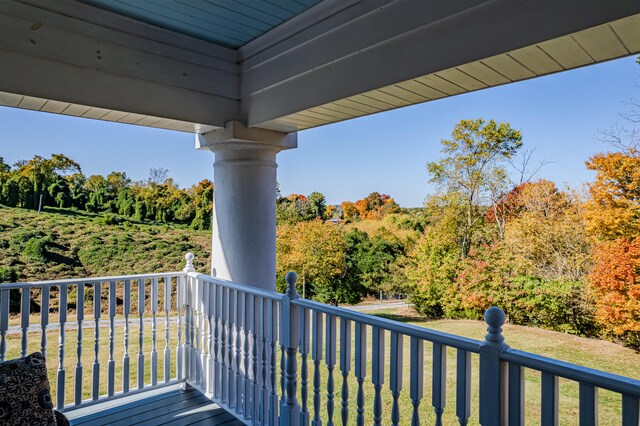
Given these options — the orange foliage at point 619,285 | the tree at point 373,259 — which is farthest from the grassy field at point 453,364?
the tree at point 373,259

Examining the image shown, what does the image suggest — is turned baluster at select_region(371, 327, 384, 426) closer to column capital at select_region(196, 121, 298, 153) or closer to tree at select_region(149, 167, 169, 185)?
column capital at select_region(196, 121, 298, 153)

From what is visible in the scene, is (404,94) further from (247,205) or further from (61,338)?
(61,338)

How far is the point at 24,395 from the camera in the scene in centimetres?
154

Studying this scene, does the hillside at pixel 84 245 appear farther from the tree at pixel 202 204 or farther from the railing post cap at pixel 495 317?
the railing post cap at pixel 495 317

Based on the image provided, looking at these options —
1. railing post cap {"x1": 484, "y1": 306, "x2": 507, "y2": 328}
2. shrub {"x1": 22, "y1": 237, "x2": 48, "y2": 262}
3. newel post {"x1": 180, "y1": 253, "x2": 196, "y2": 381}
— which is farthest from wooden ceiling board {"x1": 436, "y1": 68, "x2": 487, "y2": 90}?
shrub {"x1": 22, "y1": 237, "x2": 48, "y2": 262}

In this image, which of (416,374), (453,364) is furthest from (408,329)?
(453,364)

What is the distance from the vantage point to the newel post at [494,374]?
1.26m

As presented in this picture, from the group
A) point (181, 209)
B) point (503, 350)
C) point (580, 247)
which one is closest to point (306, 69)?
point (503, 350)

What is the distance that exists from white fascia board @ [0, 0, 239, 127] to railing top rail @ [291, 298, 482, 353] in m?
1.55

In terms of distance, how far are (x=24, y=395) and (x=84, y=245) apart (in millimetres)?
6887

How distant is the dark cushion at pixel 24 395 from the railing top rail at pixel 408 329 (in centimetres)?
116

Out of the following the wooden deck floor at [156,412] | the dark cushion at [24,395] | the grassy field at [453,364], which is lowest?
the grassy field at [453,364]

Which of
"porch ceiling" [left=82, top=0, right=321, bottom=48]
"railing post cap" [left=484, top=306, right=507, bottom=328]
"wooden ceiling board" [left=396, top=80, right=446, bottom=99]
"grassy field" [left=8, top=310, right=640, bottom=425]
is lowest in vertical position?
"grassy field" [left=8, top=310, right=640, bottom=425]

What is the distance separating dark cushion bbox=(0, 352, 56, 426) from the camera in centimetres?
150
